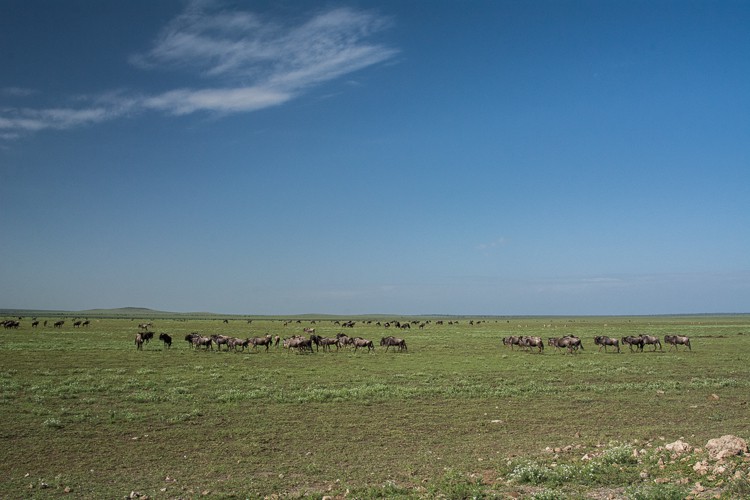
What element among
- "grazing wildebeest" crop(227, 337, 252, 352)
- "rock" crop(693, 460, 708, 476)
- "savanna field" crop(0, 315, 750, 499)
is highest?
"rock" crop(693, 460, 708, 476)

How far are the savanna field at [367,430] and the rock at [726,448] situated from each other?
0.48ft

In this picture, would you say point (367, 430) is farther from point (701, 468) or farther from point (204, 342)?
point (204, 342)

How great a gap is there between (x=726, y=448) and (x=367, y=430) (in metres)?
9.02

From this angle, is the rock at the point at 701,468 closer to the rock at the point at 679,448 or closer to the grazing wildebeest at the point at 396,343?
the rock at the point at 679,448

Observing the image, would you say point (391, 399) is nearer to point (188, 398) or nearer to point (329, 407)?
point (329, 407)

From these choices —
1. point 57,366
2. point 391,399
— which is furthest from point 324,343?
point 391,399

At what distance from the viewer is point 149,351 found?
37156 millimetres

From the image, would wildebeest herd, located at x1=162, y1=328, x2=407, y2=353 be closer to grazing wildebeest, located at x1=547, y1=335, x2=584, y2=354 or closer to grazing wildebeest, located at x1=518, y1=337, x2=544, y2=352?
grazing wildebeest, located at x1=518, y1=337, x2=544, y2=352

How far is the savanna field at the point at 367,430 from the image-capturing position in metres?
9.50

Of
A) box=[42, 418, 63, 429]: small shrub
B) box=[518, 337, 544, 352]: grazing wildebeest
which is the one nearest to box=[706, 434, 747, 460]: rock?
box=[42, 418, 63, 429]: small shrub

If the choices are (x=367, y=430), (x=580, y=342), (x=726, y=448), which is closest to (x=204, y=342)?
(x=367, y=430)

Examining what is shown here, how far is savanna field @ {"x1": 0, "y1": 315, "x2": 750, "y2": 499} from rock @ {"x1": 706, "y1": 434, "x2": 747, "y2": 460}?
147mm

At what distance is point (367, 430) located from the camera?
1484 cm

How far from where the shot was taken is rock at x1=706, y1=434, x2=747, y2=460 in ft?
29.7
